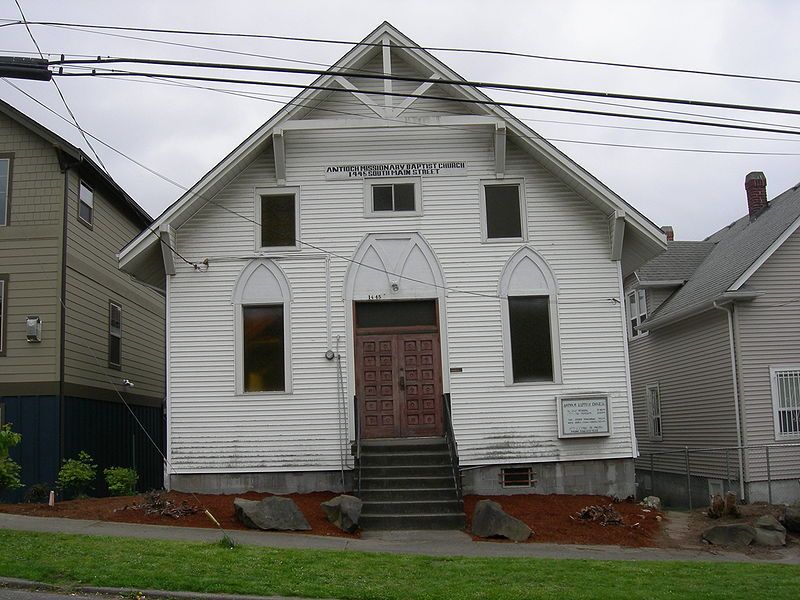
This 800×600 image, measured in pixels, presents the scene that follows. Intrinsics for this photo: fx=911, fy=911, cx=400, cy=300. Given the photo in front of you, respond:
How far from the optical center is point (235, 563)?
10.9m

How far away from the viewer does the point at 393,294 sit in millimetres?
17688

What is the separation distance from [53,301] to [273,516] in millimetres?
Answer: 7646

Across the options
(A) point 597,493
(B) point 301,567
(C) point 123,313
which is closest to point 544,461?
(A) point 597,493

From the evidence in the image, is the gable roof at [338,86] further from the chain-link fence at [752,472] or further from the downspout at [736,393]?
the chain-link fence at [752,472]

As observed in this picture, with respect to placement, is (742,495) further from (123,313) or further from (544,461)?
(123,313)

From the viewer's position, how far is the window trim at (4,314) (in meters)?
18.3

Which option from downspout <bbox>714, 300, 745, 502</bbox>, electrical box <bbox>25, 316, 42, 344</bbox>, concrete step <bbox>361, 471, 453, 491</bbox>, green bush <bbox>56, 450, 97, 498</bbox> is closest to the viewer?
concrete step <bbox>361, 471, 453, 491</bbox>

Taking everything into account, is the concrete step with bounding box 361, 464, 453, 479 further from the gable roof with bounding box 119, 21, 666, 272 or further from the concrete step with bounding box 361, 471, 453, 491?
the gable roof with bounding box 119, 21, 666, 272

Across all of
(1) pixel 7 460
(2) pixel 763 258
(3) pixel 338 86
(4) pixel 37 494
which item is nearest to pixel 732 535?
(2) pixel 763 258

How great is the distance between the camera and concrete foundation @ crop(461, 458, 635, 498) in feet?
55.6

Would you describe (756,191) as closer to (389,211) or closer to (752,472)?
(752,472)

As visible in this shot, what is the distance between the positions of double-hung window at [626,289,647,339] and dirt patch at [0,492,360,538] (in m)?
13.5

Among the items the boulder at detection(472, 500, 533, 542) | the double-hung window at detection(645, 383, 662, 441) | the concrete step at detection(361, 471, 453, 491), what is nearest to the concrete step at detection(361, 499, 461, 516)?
the concrete step at detection(361, 471, 453, 491)

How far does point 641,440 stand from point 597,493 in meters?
10.1
